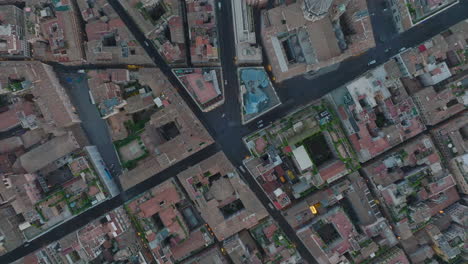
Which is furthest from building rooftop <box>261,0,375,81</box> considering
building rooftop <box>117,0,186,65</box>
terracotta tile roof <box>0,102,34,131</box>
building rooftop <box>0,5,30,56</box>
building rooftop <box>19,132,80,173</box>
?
terracotta tile roof <box>0,102,34,131</box>

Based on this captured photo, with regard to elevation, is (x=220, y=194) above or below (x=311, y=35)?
below

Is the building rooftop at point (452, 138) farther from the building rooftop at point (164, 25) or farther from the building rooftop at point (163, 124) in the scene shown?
the building rooftop at point (164, 25)

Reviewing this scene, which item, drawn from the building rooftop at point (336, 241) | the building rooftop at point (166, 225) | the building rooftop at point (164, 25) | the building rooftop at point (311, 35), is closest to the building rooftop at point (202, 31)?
the building rooftop at point (164, 25)

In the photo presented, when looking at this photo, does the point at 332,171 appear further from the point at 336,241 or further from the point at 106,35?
the point at 106,35

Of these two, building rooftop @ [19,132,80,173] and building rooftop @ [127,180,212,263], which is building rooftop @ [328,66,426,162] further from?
building rooftop @ [19,132,80,173]

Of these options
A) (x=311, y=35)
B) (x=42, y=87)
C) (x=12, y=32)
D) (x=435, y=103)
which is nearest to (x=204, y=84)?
(x=311, y=35)

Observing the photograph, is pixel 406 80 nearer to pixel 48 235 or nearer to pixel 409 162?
pixel 409 162

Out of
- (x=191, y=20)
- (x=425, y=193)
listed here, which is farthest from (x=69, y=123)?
(x=425, y=193)
